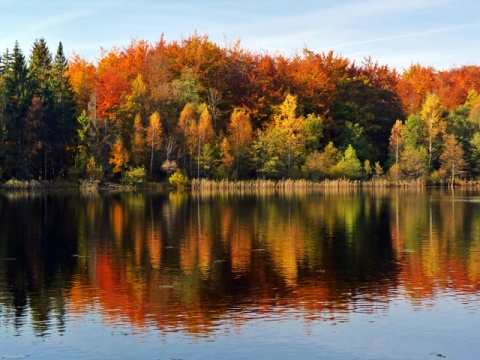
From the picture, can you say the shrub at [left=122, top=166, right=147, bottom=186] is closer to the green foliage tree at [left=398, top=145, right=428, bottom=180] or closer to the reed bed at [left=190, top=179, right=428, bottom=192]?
the reed bed at [left=190, top=179, right=428, bottom=192]

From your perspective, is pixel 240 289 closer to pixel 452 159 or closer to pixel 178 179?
pixel 178 179

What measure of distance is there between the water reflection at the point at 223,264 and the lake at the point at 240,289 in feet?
0.22

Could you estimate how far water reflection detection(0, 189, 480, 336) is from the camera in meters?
20.2

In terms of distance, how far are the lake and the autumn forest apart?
136 ft

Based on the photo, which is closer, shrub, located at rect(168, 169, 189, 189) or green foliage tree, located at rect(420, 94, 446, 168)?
shrub, located at rect(168, 169, 189, 189)

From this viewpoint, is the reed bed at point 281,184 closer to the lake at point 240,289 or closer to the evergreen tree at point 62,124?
the evergreen tree at point 62,124

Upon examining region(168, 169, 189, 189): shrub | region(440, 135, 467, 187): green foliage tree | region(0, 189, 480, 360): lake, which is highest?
region(440, 135, 467, 187): green foliage tree

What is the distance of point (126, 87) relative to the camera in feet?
314

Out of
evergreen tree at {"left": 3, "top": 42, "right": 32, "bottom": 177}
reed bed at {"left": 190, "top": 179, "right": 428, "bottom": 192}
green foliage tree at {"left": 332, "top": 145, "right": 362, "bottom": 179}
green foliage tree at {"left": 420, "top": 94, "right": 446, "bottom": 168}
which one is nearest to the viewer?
evergreen tree at {"left": 3, "top": 42, "right": 32, "bottom": 177}

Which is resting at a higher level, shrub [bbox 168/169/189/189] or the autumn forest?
the autumn forest

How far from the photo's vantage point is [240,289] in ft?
75.2

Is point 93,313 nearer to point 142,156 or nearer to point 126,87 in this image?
point 142,156

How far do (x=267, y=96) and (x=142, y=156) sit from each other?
22.3m

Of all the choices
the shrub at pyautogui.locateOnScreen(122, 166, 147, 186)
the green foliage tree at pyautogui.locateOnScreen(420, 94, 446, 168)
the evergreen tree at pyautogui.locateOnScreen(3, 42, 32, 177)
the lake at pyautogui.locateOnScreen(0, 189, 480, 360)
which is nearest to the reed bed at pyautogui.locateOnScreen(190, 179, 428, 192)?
the shrub at pyautogui.locateOnScreen(122, 166, 147, 186)
